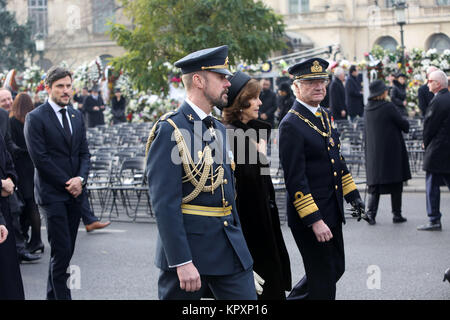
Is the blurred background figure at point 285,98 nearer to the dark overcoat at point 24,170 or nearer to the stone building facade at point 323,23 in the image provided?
the dark overcoat at point 24,170

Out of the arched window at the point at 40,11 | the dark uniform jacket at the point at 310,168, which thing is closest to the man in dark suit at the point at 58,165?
the dark uniform jacket at the point at 310,168

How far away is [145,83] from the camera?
18359 mm

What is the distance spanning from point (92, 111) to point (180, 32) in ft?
29.0

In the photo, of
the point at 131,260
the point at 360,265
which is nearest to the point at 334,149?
the point at 360,265

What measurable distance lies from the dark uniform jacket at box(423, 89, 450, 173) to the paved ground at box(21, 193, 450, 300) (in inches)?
31.9

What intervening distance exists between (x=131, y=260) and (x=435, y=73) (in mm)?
4405

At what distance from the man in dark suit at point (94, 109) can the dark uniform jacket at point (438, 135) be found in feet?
56.8

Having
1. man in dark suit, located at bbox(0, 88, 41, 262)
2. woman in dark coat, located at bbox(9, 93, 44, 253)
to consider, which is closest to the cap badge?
man in dark suit, located at bbox(0, 88, 41, 262)

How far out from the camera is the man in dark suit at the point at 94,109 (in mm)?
26516

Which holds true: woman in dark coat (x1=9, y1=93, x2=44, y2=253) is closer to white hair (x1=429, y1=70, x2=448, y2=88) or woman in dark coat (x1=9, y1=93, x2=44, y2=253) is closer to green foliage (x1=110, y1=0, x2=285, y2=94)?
white hair (x1=429, y1=70, x2=448, y2=88)

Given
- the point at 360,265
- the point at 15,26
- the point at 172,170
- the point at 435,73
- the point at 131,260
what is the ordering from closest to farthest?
1. the point at 172,170
2. the point at 360,265
3. the point at 131,260
4. the point at 435,73
5. the point at 15,26
